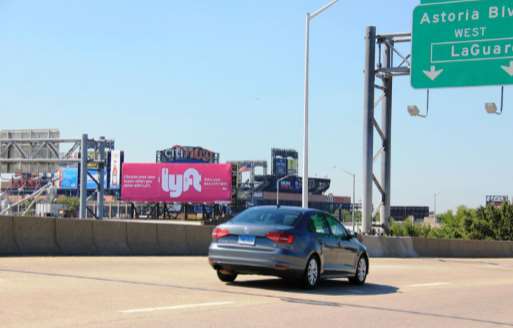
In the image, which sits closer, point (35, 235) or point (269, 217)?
point (269, 217)

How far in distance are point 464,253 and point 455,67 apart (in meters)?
17.7

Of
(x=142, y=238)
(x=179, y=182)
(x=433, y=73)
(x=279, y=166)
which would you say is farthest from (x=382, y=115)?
(x=279, y=166)

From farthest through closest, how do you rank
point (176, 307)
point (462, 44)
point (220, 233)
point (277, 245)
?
point (462, 44), point (220, 233), point (277, 245), point (176, 307)

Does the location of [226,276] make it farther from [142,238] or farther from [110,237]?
[142,238]

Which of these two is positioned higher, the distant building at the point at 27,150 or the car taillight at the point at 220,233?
the distant building at the point at 27,150

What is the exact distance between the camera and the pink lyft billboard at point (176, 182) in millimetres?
91250

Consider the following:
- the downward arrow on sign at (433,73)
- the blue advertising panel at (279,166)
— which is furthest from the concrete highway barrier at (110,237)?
the blue advertising panel at (279,166)

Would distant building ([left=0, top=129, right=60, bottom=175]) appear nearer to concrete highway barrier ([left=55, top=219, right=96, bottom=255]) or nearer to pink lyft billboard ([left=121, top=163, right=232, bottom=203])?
pink lyft billboard ([left=121, top=163, right=232, bottom=203])

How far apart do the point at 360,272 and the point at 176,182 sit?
77.1 meters

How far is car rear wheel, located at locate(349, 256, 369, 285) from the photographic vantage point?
16422mm

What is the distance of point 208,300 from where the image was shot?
11938 millimetres

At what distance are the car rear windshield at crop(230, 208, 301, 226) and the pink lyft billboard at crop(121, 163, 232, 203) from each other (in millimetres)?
76252

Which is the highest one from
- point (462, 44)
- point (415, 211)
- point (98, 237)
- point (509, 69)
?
point (462, 44)

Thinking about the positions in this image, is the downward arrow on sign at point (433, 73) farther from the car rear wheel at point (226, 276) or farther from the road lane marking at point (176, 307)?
the road lane marking at point (176, 307)
